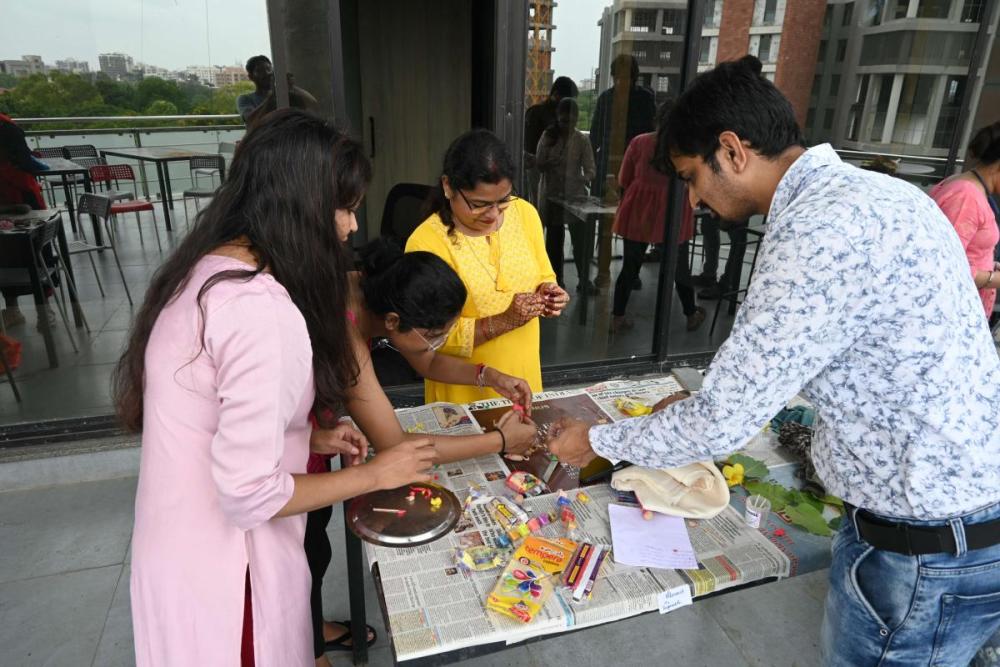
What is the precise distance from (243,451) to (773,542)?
1.14 m

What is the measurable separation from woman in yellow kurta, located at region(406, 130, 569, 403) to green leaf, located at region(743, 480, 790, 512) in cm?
84

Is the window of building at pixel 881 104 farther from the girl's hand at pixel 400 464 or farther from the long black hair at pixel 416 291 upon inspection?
the girl's hand at pixel 400 464

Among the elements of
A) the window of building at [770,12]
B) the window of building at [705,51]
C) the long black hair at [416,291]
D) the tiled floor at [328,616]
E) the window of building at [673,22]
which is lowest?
the tiled floor at [328,616]

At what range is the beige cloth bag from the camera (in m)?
1.47

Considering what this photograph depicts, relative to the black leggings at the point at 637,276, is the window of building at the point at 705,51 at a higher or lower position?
higher

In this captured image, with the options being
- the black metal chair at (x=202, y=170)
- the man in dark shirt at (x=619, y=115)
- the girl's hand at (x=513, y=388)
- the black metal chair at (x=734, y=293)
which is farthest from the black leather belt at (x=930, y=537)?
the black metal chair at (x=734, y=293)

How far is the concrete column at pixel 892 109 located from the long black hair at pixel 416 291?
3.93 m

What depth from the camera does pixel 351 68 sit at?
4.85 metres

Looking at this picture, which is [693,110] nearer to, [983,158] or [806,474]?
[806,474]

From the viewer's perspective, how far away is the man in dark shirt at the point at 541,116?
11.1ft

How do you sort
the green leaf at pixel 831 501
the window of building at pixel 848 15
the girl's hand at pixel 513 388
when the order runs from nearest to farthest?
the green leaf at pixel 831 501 → the girl's hand at pixel 513 388 → the window of building at pixel 848 15

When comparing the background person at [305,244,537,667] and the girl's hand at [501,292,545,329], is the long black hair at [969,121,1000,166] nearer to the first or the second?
the girl's hand at [501,292,545,329]

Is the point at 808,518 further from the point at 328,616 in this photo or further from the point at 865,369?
the point at 328,616

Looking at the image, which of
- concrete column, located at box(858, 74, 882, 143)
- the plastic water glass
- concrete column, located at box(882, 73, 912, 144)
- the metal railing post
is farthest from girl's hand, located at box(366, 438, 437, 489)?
concrete column, located at box(882, 73, 912, 144)
